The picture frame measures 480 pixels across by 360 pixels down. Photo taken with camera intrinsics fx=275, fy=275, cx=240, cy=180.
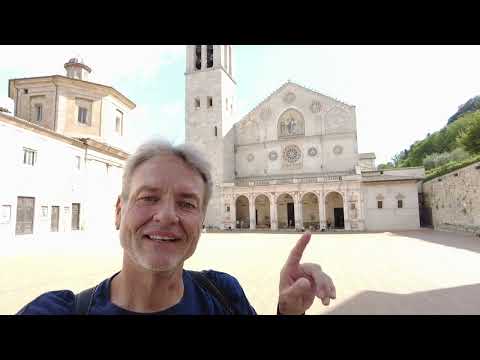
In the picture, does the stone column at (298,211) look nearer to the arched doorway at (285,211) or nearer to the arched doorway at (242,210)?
the arched doorway at (285,211)

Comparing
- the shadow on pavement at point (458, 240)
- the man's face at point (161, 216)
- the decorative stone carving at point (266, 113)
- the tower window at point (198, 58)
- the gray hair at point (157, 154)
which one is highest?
the tower window at point (198, 58)

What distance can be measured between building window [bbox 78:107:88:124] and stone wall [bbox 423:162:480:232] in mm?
29239

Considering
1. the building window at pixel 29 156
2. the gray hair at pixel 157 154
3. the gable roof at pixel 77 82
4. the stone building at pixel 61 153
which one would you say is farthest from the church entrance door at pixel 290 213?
the gray hair at pixel 157 154

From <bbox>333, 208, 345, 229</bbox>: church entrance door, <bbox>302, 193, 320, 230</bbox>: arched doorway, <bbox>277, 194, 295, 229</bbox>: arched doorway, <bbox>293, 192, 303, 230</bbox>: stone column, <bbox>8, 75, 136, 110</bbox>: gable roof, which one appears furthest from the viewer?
<bbox>277, 194, 295, 229</bbox>: arched doorway

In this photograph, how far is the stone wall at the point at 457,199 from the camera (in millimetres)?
18141

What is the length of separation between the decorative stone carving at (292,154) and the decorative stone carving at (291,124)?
1.78 meters

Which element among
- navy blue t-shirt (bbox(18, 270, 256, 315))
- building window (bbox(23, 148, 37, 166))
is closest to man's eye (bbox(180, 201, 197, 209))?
navy blue t-shirt (bbox(18, 270, 256, 315))

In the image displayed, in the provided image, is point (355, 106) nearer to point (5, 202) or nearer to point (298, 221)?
point (298, 221)

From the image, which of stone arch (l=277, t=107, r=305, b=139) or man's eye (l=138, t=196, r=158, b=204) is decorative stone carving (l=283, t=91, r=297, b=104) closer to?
stone arch (l=277, t=107, r=305, b=139)

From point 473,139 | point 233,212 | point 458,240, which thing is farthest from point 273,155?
point 458,240

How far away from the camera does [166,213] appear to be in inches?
52.4

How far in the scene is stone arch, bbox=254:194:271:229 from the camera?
1326 inches
